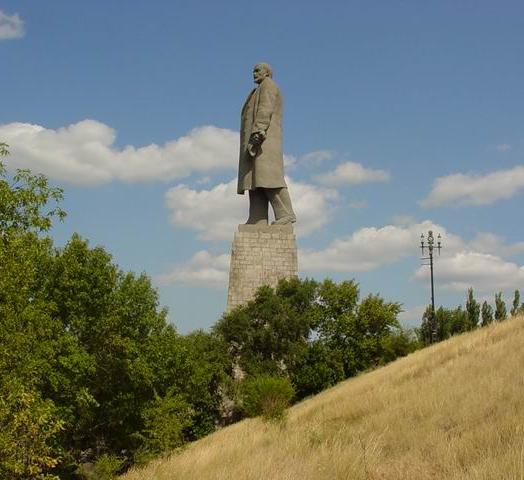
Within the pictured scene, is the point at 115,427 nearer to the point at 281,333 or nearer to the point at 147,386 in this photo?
the point at 147,386

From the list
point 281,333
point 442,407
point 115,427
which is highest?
point 281,333

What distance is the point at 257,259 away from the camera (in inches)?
1117

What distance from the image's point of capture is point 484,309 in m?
43.2

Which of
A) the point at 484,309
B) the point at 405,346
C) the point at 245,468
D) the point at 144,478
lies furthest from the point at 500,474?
the point at 484,309

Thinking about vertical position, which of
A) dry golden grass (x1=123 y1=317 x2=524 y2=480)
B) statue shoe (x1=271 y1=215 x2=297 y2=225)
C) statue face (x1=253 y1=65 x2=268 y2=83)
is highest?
statue face (x1=253 y1=65 x2=268 y2=83)

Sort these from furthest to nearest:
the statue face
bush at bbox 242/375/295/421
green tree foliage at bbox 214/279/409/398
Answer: the statue face → green tree foliage at bbox 214/279/409/398 → bush at bbox 242/375/295/421

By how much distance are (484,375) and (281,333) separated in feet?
49.0

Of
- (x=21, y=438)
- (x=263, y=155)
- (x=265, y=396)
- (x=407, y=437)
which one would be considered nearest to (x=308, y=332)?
(x=263, y=155)

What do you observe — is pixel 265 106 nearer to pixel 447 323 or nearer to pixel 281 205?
pixel 281 205

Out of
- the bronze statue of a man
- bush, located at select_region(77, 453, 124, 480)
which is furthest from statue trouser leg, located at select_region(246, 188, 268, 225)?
bush, located at select_region(77, 453, 124, 480)

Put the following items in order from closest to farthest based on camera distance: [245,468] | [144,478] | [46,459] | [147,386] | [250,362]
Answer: [46,459], [245,468], [144,478], [147,386], [250,362]

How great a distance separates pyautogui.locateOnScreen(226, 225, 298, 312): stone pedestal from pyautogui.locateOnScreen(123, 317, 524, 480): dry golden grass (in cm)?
1152

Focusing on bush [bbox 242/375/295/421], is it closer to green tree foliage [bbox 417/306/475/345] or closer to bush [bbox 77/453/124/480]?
bush [bbox 77/453/124/480]

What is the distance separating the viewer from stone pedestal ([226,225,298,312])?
28.3m
